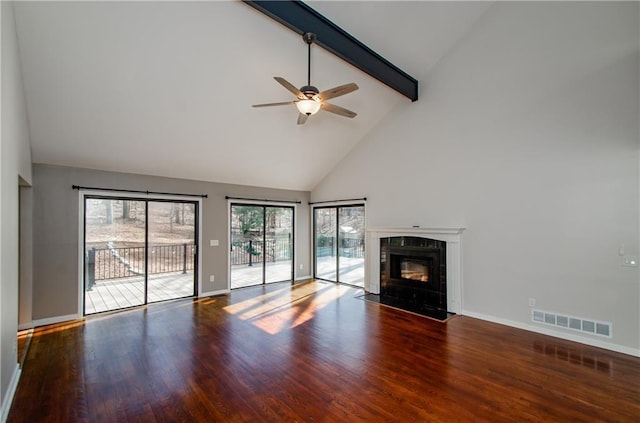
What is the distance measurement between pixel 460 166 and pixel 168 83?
458 cm

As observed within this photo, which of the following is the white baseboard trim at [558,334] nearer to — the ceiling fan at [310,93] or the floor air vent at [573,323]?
the floor air vent at [573,323]

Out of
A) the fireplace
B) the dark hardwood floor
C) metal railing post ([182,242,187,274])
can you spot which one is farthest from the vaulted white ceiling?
the dark hardwood floor

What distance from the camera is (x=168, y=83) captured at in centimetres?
374

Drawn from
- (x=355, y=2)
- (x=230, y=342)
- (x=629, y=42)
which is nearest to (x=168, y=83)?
(x=355, y=2)

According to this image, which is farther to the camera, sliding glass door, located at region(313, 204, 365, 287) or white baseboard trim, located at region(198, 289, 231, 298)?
sliding glass door, located at region(313, 204, 365, 287)

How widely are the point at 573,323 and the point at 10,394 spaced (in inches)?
244

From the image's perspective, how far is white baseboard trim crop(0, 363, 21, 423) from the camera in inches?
90.8

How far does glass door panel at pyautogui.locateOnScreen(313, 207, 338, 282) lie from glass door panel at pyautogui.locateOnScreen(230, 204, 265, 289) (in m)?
1.50

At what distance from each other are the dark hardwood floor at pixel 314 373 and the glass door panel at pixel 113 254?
537 millimetres

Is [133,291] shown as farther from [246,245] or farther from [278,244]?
[278,244]

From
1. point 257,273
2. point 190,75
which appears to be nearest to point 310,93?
point 190,75

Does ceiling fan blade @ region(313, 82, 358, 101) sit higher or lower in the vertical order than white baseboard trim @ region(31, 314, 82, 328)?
higher

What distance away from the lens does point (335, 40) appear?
12.7ft

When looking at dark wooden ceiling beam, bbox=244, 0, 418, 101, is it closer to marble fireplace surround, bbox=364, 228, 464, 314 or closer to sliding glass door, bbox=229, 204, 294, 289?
marble fireplace surround, bbox=364, 228, 464, 314
